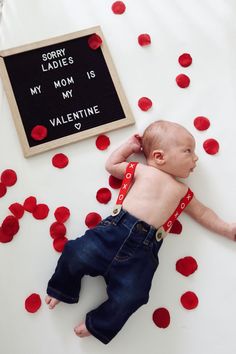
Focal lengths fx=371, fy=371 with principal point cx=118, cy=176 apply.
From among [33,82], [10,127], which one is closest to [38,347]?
[10,127]

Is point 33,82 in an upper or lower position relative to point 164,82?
upper

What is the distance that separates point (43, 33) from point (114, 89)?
335mm

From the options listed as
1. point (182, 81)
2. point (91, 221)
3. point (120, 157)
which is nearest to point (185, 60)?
point (182, 81)

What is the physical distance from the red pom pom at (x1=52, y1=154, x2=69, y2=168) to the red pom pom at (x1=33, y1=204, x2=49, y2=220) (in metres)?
0.14

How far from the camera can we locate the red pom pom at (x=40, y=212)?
1.14m

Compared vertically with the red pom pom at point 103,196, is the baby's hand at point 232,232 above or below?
below

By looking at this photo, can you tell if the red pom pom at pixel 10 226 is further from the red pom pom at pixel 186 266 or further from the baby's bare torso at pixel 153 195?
the red pom pom at pixel 186 266

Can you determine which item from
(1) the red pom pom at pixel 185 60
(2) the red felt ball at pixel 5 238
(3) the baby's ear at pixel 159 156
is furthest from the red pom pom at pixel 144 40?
(2) the red felt ball at pixel 5 238

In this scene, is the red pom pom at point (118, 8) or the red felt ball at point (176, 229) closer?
the red felt ball at point (176, 229)

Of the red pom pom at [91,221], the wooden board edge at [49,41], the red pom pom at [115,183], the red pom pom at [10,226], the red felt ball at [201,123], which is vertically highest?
the wooden board edge at [49,41]

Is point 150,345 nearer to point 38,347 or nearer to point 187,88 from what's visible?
point 38,347

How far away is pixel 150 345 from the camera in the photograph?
1.05 meters

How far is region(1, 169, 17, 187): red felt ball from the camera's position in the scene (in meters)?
1.16

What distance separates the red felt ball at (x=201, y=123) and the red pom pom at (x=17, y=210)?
0.63 m
